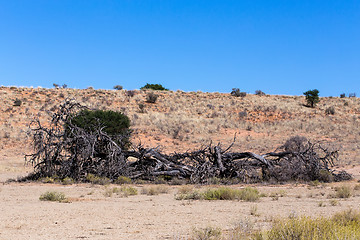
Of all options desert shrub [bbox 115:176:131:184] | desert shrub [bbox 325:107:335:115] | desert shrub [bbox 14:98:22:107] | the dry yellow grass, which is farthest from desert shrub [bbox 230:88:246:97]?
desert shrub [bbox 115:176:131:184]

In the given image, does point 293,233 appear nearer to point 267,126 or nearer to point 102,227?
point 102,227

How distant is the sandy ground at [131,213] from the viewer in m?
7.21

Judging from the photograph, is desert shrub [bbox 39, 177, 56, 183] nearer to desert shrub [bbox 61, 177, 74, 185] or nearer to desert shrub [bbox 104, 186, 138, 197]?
desert shrub [bbox 61, 177, 74, 185]

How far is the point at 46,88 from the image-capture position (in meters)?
51.4

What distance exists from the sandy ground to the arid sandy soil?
0.02 meters

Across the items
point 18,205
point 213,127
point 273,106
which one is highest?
point 273,106

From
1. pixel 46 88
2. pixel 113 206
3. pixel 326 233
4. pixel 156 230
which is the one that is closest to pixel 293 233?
pixel 326 233

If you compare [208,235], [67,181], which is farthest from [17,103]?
[208,235]

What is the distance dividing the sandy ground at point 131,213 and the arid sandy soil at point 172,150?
0.07 feet

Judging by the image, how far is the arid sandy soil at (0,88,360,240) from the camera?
7.89 m

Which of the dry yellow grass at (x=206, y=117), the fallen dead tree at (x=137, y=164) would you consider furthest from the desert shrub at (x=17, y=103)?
the fallen dead tree at (x=137, y=164)

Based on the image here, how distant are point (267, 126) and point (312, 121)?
6.43m

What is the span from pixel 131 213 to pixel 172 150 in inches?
808

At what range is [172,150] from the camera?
29828mm
